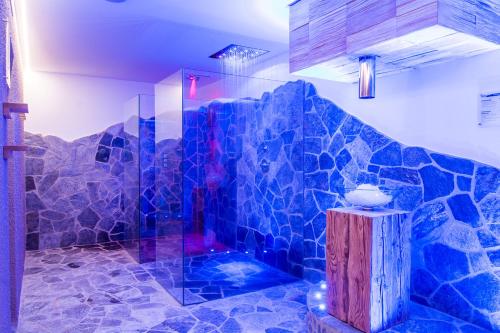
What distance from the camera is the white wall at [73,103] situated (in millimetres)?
4938

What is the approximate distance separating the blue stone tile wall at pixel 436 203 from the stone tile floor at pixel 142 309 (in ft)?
0.62

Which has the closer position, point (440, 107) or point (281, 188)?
point (440, 107)

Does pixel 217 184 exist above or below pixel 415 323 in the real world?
above

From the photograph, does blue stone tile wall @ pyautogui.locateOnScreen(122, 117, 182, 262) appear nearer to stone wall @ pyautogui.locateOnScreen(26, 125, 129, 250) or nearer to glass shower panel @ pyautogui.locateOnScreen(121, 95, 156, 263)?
glass shower panel @ pyautogui.locateOnScreen(121, 95, 156, 263)

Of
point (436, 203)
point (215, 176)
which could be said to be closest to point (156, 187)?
point (215, 176)

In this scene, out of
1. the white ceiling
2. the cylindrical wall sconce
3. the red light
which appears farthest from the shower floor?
the white ceiling

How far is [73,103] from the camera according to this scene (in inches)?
203

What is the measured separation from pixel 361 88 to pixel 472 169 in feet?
2.98

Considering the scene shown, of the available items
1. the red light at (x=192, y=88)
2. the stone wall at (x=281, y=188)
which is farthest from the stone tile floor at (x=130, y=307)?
the red light at (x=192, y=88)

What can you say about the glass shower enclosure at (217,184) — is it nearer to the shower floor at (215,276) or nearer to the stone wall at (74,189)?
the shower floor at (215,276)

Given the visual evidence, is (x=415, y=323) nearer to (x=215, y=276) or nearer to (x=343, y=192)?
(x=343, y=192)

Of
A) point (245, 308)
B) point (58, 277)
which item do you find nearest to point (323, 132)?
point (245, 308)

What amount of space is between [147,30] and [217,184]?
1993 millimetres

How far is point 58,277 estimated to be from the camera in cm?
376
